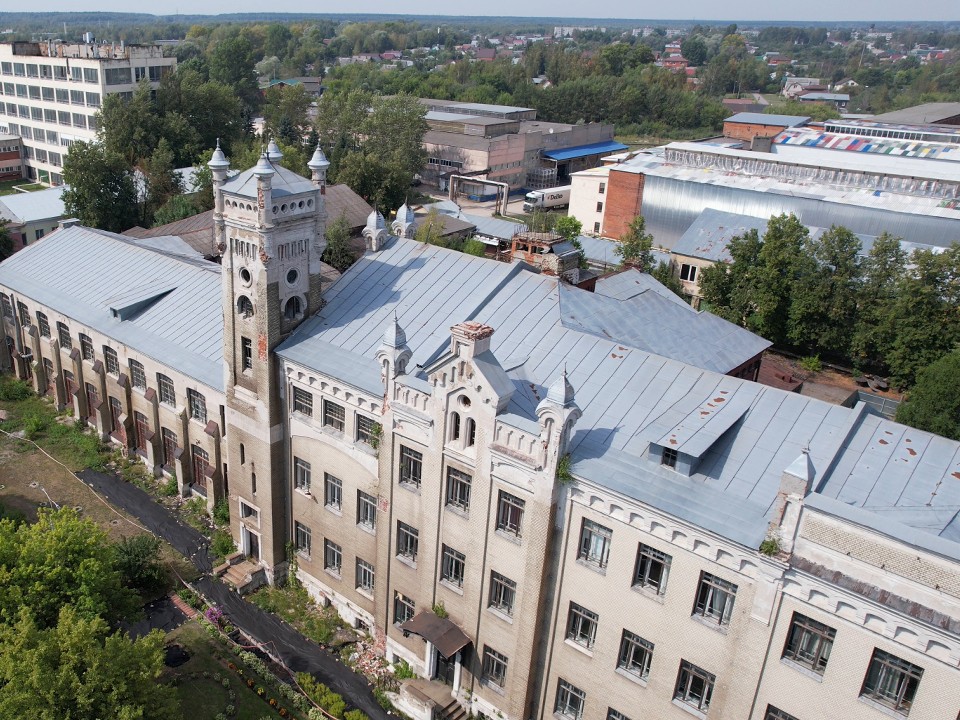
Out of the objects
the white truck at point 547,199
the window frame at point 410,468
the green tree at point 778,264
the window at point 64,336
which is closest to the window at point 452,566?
the window frame at point 410,468

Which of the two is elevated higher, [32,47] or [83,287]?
[32,47]

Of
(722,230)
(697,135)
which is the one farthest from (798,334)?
(697,135)

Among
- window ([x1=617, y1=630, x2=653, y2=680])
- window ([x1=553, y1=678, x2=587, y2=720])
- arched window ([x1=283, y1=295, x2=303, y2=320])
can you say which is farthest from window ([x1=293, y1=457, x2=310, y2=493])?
window ([x1=617, y1=630, x2=653, y2=680])

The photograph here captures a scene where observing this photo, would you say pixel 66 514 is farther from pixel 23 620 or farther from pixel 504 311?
pixel 504 311

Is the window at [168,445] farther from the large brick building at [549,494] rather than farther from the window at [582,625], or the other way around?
the window at [582,625]

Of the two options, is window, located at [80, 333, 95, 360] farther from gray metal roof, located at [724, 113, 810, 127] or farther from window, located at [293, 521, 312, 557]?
gray metal roof, located at [724, 113, 810, 127]

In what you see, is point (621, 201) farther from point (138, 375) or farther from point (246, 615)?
point (246, 615)
